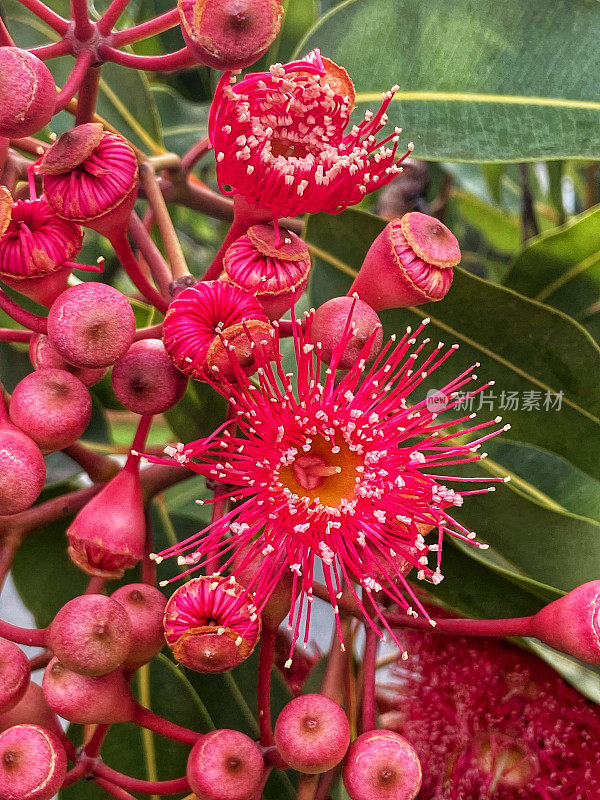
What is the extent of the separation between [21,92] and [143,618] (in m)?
0.41

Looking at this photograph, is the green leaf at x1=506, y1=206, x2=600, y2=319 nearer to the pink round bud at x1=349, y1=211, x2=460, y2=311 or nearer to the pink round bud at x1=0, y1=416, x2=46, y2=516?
the pink round bud at x1=349, y1=211, x2=460, y2=311

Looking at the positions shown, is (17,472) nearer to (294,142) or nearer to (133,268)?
(133,268)

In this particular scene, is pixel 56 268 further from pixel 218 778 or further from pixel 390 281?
pixel 218 778

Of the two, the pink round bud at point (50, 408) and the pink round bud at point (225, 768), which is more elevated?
the pink round bud at point (50, 408)

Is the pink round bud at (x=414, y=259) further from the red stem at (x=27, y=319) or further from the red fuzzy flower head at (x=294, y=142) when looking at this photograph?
the red stem at (x=27, y=319)

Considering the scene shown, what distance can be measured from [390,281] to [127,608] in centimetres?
35

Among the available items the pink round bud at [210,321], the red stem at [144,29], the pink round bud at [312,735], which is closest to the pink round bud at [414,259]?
the pink round bud at [210,321]

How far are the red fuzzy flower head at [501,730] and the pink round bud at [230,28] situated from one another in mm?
662

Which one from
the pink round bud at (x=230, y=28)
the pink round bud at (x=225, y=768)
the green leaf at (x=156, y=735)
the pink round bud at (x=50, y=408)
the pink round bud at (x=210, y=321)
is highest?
the pink round bud at (x=230, y=28)

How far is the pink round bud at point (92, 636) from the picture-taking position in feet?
2.31

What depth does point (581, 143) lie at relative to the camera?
95 cm

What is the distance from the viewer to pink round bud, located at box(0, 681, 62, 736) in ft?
2.54

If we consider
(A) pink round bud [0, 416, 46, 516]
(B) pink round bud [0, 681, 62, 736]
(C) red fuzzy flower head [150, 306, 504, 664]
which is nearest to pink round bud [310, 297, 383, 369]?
(C) red fuzzy flower head [150, 306, 504, 664]

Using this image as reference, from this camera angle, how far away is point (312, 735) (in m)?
0.73
